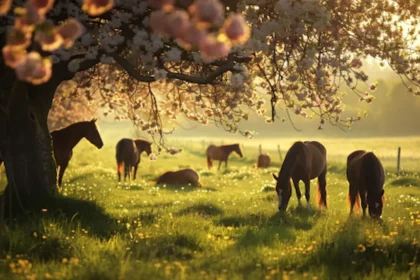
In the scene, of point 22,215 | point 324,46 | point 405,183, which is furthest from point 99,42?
point 405,183

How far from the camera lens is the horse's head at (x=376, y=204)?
1202 centimetres

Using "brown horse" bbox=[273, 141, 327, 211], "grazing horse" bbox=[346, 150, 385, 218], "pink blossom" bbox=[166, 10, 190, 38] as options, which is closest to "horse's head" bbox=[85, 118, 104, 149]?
"brown horse" bbox=[273, 141, 327, 211]

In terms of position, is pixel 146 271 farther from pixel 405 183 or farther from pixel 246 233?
pixel 405 183

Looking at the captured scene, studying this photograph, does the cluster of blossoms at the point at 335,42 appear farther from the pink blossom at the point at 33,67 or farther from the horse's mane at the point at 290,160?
the pink blossom at the point at 33,67

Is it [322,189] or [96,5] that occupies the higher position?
[96,5]

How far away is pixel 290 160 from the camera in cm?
1430

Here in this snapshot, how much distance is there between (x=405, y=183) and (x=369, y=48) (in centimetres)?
1287

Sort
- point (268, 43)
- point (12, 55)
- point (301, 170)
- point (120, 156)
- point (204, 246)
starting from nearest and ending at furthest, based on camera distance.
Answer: point (12, 55) < point (204, 246) < point (268, 43) < point (301, 170) < point (120, 156)

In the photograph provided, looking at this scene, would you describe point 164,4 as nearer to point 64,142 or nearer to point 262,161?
point 64,142

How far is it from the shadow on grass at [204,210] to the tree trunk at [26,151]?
11.2ft

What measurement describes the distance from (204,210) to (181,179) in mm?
9116

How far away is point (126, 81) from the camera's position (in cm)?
1508

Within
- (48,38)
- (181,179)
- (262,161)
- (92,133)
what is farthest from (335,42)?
(262,161)

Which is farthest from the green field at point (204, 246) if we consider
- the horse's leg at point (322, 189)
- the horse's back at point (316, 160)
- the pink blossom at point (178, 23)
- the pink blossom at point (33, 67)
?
the pink blossom at point (178, 23)
